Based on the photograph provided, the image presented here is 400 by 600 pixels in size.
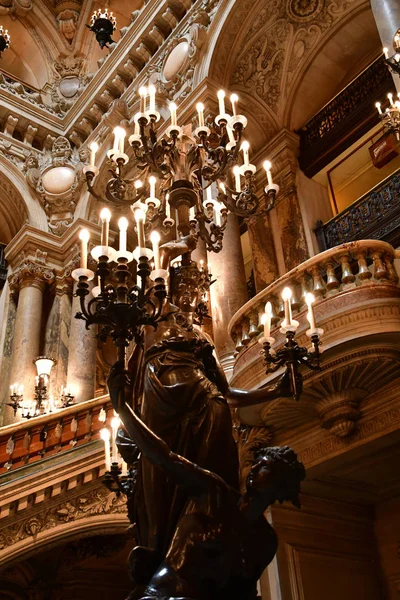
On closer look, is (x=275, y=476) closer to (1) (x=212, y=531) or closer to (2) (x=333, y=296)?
(1) (x=212, y=531)

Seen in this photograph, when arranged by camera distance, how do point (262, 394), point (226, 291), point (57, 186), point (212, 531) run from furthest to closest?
point (57, 186) < point (226, 291) < point (262, 394) < point (212, 531)

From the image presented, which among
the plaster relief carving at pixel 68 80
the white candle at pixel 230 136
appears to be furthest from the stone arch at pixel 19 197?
the white candle at pixel 230 136

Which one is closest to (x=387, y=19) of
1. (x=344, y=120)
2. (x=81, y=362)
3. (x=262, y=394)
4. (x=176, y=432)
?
(x=344, y=120)

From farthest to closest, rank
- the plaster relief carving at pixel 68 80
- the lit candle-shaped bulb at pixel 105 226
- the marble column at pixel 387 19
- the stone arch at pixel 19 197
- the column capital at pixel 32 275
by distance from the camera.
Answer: the plaster relief carving at pixel 68 80
the stone arch at pixel 19 197
the column capital at pixel 32 275
the marble column at pixel 387 19
the lit candle-shaped bulb at pixel 105 226

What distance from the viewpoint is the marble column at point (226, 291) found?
23.4 ft

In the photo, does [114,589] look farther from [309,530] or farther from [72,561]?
[309,530]

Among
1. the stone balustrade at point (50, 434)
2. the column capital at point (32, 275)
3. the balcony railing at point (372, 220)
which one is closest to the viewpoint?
the stone balustrade at point (50, 434)

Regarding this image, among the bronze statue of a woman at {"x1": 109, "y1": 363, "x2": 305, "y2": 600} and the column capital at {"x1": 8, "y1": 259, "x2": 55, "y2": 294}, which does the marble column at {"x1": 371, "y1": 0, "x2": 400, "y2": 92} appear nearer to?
the bronze statue of a woman at {"x1": 109, "y1": 363, "x2": 305, "y2": 600}

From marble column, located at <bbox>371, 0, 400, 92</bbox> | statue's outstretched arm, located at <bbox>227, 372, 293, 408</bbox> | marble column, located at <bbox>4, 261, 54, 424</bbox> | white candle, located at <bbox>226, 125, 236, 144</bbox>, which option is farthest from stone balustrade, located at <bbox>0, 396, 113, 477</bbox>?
marble column, located at <bbox>371, 0, 400, 92</bbox>

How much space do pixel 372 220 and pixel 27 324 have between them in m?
6.90

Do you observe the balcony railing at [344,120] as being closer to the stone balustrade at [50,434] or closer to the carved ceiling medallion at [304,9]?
the carved ceiling medallion at [304,9]

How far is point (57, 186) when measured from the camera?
12656mm

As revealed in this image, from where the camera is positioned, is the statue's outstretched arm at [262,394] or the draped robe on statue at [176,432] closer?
the draped robe on statue at [176,432]

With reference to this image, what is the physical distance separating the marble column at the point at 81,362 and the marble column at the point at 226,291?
306 centimetres
